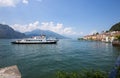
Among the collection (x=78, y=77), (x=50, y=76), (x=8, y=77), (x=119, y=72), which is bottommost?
(x=50, y=76)

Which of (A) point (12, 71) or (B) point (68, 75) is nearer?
(B) point (68, 75)

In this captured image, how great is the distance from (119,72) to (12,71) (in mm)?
12529

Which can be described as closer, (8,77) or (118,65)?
(118,65)

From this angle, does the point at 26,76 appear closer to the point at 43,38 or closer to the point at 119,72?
the point at 119,72

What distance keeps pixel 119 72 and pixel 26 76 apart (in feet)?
55.0

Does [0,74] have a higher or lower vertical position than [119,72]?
lower

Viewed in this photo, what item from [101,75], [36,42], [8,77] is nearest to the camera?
[101,75]

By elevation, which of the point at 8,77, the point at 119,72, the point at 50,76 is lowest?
the point at 50,76

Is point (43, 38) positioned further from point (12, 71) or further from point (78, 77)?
point (78, 77)

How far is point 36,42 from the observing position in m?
114

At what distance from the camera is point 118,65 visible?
25.8 ft

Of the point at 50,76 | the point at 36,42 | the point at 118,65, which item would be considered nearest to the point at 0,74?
the point at 50,76

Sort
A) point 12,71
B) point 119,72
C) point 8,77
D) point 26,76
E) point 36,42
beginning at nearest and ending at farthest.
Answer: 1. point 119,72
2. point 8,77
3. point 12,71
4. point 26,76
5. point 36,42

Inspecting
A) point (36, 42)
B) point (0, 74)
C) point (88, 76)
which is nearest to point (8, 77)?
point (0, 74)
